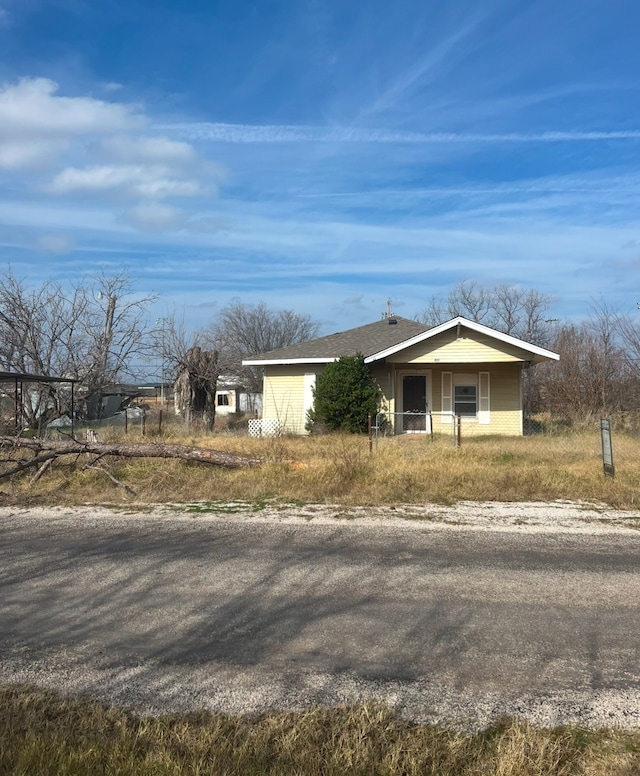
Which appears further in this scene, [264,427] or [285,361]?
[285,361]

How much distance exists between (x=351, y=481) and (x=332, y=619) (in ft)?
18.0

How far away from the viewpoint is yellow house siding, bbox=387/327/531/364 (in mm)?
20219

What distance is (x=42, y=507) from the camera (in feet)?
30.5

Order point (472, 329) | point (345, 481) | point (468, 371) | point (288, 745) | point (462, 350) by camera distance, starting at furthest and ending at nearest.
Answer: point (468, 371) < point (462, 350) < point (472, 329) < point (345, 481) < point (288, 745)

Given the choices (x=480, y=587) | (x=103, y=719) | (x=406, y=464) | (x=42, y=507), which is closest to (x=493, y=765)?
(x=103, y=719)

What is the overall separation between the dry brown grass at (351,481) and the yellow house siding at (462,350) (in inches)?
300

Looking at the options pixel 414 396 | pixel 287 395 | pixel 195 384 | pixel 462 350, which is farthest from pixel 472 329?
A: pixel 195 384

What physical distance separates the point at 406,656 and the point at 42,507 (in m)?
6.80

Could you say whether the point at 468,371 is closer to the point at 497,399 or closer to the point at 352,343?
the point at 497,399

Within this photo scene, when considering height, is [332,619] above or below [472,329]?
below

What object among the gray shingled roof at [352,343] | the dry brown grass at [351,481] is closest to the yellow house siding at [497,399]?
the gray shingled roof at [352,343]

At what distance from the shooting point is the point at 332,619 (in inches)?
193

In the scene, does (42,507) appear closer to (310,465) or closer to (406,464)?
(310,465)

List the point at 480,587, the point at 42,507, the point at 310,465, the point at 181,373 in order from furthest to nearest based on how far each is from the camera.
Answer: the point at 181,373, the point at 310,465, the point at 42,507, the point at 480,587
